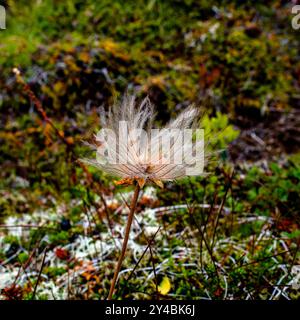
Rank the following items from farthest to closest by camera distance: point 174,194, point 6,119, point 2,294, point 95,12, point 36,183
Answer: point 95,12, point 6,119, point 36,183, point 174,194, point 2,294

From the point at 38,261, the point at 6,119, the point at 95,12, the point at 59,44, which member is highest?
the point at 95,12

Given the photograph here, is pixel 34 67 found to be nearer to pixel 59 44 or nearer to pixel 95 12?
pixel 59 44

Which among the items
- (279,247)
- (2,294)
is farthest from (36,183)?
(279,247)

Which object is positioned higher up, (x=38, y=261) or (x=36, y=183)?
(x=36, y=183)

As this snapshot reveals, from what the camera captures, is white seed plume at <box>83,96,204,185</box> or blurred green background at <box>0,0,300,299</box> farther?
blurred green background at <box>0,0,300,299</box>

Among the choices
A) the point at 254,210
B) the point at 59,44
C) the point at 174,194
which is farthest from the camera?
the point at 59,44

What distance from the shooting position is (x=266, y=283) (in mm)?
2312

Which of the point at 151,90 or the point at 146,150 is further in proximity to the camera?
the point at 151,90

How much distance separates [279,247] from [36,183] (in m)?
2.19

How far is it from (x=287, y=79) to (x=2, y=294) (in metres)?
3.99

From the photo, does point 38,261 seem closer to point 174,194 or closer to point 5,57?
point 174,194

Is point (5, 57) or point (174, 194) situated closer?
point (174, 194)

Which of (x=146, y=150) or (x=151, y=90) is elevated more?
(x=151, y=90)

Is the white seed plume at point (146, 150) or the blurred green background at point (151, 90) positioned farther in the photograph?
the blurred green background at point (151, 90)
